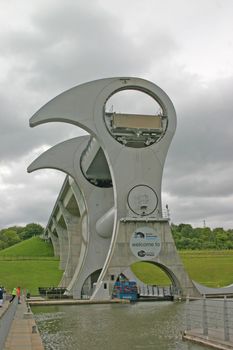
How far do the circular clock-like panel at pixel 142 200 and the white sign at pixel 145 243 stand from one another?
117cm

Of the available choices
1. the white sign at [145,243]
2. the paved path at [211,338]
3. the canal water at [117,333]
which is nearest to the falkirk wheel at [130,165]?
the white sign at [145,243]

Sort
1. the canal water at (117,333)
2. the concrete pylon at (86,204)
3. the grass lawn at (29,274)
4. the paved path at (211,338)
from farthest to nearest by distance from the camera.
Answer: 1. the grass lawn at (29,274)
2. the concrete pylon at (86,204)
3. the canal water at (117,333)
4. the paved path at (211,338)

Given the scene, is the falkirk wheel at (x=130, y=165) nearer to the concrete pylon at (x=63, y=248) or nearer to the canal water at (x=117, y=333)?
the canal water at (x=117, y=333)

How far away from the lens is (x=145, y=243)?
100 ft

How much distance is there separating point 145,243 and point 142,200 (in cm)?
273

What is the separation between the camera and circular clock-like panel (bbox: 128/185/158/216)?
31125 millimetres

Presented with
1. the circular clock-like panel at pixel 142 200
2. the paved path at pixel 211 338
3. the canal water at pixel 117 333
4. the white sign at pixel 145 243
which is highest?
the circular clock-like panel at pixel 142 200

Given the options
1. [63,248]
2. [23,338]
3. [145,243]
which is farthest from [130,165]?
[63,248]

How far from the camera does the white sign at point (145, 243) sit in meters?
30.4

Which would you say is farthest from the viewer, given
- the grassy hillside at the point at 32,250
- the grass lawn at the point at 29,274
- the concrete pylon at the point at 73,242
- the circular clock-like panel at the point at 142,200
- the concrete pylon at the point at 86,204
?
the grassy hillside at the point at 32,250

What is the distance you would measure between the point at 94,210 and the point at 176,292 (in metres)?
11.1

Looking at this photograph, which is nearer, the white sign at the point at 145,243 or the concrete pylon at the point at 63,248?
the white sign at the point at 145,243

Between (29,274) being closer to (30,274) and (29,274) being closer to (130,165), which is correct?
(30,274)

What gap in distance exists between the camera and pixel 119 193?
102ft
